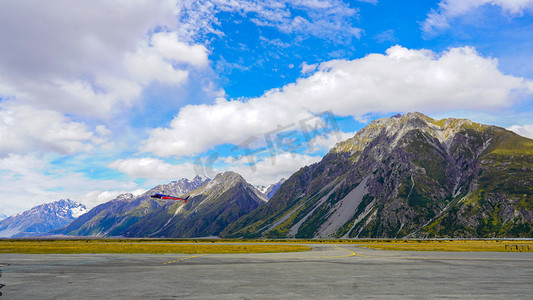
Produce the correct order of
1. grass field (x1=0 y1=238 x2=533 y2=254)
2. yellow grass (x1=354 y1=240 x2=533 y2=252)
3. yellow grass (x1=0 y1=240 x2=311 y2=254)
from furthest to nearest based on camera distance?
yellow grass (x1=354 y1=240 x2=533 y2=252) → grass field (x1=0 y1=238 x2=533 y2=254) → yellow grass (x1=0 y1=240 x2=311 y2=254)

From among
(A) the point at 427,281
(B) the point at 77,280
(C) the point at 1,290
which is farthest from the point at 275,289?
(C) the point at 1,290

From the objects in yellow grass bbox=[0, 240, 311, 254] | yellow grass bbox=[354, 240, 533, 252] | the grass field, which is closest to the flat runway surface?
yellow grass bbox=[0, 240, 311, 254]

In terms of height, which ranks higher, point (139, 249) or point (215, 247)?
point (139, 249)

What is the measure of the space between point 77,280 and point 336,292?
2000 centimetres

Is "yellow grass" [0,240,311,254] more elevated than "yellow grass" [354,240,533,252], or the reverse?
"yellow grass" [0,240,311,254]

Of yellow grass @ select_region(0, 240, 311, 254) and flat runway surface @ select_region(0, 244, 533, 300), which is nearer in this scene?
flat runway surface @ select_region(0, 244, 533, 300)

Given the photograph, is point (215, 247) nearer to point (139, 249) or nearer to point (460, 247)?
point (139, 249)

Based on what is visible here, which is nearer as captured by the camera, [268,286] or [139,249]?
[268,286]

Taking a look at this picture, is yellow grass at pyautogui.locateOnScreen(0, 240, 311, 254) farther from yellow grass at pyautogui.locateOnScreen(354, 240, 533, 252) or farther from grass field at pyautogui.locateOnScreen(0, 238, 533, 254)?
yellow grass at pyautogui.locateOnScreen(354, 240, 533, 252)

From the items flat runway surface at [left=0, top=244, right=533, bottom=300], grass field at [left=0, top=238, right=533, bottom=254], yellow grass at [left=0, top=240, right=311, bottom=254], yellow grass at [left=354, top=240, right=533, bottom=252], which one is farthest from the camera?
yellow grass at [left=354, top=240, right=533, bottom=252]

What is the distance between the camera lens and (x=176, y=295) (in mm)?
18516

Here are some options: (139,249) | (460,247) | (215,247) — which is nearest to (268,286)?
(139,249)

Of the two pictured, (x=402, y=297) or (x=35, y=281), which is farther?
(x=35, y=281)

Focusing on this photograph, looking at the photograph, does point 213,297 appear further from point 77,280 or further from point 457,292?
point 457,292
